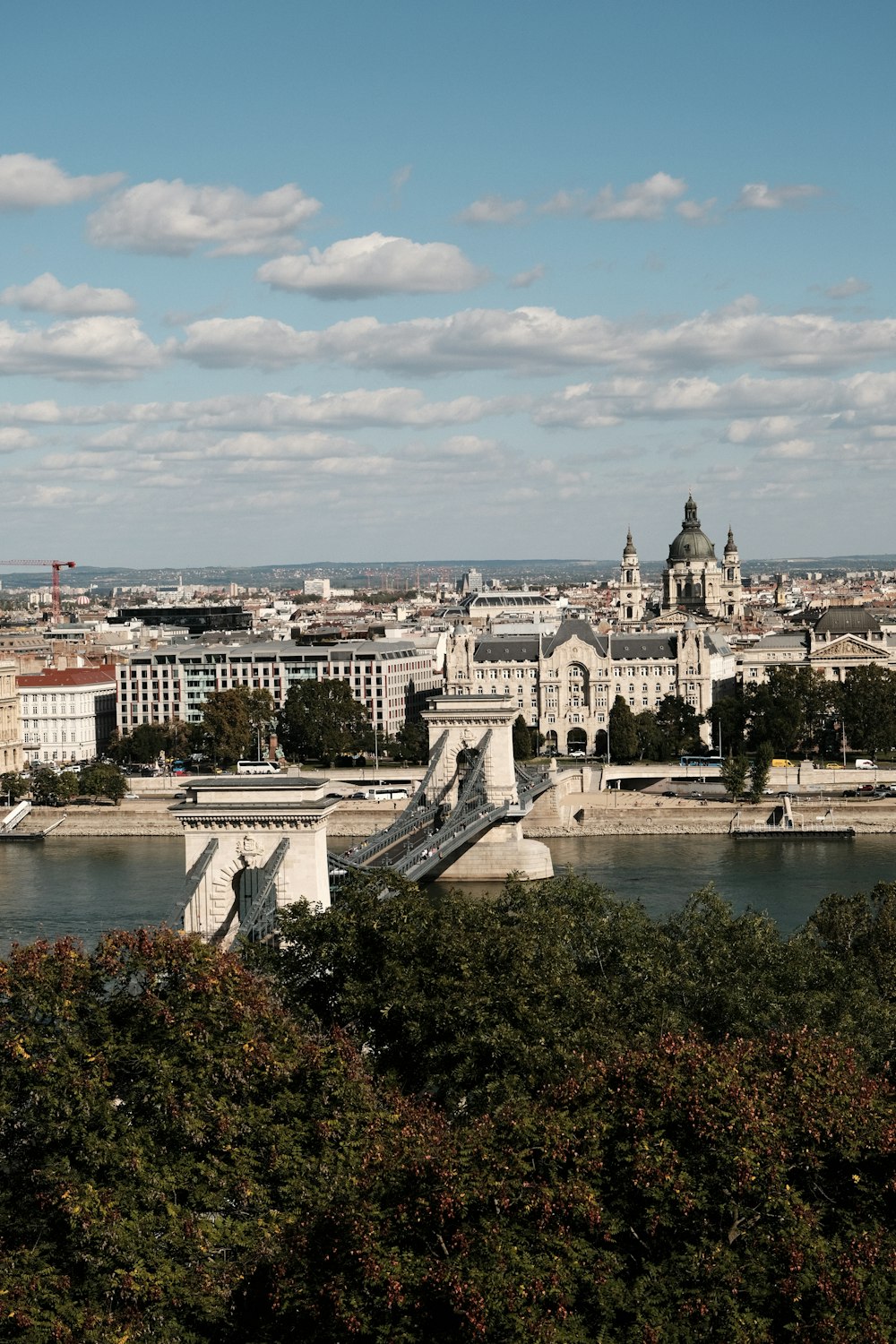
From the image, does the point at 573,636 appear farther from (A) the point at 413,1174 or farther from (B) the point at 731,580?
(A) the point at 413,1174

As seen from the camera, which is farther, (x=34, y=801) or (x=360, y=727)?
(x=360, y=727)

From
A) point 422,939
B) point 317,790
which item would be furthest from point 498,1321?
point 317,790

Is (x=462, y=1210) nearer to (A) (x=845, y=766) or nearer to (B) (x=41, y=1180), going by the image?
(B) (x=41, y=1180)

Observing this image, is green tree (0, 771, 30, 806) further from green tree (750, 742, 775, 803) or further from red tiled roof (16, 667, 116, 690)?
green tree (750, 742, 775, 803)

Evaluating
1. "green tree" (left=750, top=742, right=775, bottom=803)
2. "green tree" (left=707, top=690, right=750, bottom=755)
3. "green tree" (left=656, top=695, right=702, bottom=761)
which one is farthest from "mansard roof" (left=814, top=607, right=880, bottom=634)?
"green tree" (left=750, top=742, right=775, bottom=803)

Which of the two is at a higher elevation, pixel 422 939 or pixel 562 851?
pixel 422 939

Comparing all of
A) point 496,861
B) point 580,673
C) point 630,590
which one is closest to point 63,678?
point 580,673
